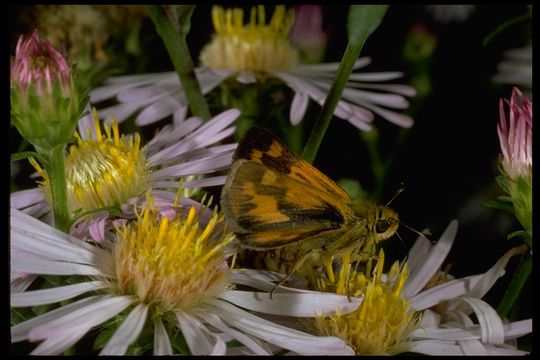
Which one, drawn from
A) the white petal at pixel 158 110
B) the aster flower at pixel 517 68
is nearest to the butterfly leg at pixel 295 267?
the white petal at pixel 158 110

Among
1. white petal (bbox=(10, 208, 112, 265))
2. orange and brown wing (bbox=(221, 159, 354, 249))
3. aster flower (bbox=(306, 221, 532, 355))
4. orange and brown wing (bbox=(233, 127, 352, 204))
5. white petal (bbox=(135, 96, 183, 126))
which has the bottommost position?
aster flower (bbox=(306, 221, 532, 355))

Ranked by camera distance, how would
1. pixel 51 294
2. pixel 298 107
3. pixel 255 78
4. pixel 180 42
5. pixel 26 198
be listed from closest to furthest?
pixel 51 294, pixel 26 198, pixel 180 42, pixel 298 107, pixel 255 78

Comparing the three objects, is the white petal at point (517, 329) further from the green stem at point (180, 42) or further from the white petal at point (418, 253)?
the green stem at point (180, 42)

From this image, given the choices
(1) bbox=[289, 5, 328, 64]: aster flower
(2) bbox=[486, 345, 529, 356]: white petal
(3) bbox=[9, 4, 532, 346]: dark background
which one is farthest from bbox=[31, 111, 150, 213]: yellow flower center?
(1) bbox=[289, 5, 328, 64]: aster flower

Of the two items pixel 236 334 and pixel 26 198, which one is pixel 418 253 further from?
pixel 26 198

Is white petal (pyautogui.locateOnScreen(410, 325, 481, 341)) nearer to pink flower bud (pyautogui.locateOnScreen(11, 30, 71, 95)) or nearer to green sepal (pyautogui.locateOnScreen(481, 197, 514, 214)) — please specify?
green sepal (pyautogui.locateOnScreen(481, 197, 514, 214))

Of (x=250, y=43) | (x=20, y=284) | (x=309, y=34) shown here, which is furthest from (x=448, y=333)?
(x=309, y=34)
